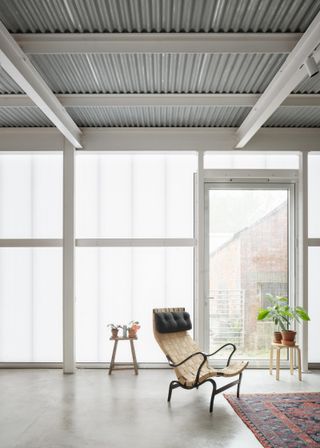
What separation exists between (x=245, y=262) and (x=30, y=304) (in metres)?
3.29

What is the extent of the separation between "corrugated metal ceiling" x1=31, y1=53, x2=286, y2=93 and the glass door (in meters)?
2.10

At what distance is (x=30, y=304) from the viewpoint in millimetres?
7148

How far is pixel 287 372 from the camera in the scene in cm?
683

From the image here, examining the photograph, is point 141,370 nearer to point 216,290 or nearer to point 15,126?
point 216,290

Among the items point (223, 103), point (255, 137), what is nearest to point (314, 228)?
point (255, 137)

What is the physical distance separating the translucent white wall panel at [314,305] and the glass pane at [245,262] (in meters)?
0.37

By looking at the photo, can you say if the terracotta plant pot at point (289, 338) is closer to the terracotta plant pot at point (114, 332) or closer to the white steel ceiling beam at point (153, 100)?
the terracotta plant pot at point (114, 332)

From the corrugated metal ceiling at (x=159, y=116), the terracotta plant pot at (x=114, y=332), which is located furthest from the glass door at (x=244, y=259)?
the terracotta plant pot at (x=114, y=332)

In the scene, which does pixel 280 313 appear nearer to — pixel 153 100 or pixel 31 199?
pixel 153 100

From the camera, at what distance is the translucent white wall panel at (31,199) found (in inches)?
286

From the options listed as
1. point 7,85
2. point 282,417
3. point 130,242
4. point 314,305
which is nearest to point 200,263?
point 130,242

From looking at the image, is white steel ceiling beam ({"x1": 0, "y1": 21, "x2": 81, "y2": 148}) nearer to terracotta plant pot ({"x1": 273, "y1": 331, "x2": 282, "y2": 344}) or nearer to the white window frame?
the white window frame

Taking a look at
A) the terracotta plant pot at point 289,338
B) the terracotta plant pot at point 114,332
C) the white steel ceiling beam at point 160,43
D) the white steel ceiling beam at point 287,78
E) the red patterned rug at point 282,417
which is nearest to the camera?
the white steel ceiling beam at point 287,78

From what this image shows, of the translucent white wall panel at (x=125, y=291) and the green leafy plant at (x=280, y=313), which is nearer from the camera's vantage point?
the green leafy plant at (x=280, y=313)
